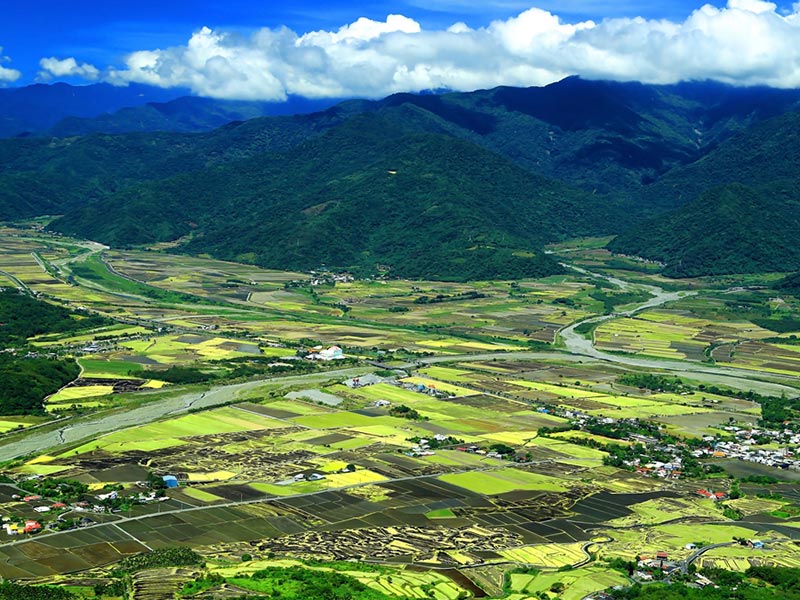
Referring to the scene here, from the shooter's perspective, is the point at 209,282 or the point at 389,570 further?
the point at 209,282

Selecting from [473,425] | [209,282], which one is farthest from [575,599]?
[209,282]

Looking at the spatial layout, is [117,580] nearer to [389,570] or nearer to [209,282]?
[389,570]

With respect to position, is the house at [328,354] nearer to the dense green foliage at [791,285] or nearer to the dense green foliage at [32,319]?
the dense green foliage at [32,319]

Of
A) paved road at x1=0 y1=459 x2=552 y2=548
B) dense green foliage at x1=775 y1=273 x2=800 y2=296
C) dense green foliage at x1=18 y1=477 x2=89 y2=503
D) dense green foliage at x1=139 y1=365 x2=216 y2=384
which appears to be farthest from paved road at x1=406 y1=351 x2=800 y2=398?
dense green foliage at x1=775 y1=273 x2=800 y2=296

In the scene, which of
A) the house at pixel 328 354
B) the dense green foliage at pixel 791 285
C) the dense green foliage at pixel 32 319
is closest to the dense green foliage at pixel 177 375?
the house at pixel 328 354

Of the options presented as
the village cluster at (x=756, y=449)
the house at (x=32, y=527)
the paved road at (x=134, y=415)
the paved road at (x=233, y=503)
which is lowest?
the village cluster at (x=756, y=449)

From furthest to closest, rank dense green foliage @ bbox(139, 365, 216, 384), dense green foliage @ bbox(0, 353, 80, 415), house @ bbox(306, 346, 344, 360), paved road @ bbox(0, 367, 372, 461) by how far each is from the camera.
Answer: house @ bbox(306, 346, 344, 360) → dense green foliage @ bbox(139, 365, 216, 384) → dense green foliage @ bbox(0, 353, 80, 415) → paved road @ bbox(0, 367, 372, 461)

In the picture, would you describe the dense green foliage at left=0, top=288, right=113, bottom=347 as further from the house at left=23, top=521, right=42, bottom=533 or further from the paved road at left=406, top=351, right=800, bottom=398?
the house at left=23, top=521, right=42, bottom=533
